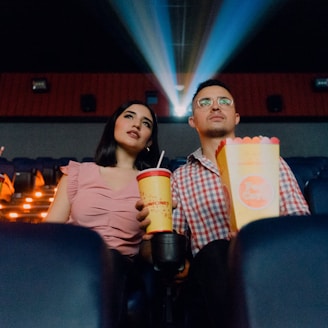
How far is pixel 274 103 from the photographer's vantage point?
233 centimetres

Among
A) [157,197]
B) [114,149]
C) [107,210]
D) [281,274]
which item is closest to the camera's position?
[281,274]

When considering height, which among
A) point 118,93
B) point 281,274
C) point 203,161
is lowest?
point 281,274

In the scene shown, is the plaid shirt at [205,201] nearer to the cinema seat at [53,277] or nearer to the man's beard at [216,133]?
the man's beard at [216,133]

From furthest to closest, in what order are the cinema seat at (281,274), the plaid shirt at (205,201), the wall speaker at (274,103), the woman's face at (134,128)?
the wall speaker at (274,103) < the woman's face at (134,128) < the plaid shirt at (205,201) < the cinema seat at (281,274)

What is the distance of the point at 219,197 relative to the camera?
1.54 ft

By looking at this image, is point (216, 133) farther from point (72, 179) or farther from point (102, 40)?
point (102, 40)

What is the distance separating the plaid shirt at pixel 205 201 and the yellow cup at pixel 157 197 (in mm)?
138

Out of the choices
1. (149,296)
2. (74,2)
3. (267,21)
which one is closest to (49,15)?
(74,2)

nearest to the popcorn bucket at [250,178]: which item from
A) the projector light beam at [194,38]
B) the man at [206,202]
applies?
the man at [206,202]

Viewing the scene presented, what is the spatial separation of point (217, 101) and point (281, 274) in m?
0.36

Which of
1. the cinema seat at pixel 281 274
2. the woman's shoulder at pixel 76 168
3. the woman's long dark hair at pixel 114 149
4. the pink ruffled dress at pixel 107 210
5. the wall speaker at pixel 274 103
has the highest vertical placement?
the wall speaker at pixel 274 103

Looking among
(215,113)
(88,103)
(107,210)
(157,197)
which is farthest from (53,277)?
(88,103)

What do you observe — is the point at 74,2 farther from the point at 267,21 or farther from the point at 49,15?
the point at 267,21

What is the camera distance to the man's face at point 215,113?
511 millimetres
